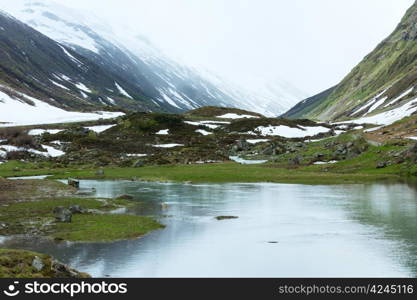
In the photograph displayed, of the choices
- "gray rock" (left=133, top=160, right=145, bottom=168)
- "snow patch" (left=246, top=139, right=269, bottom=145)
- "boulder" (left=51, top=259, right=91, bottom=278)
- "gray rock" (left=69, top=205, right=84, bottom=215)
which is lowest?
"boulder" (left=51, top=259, right=91, bottom=278)

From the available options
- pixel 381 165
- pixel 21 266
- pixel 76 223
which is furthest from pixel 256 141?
pixel 21 266

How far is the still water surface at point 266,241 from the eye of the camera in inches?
1344

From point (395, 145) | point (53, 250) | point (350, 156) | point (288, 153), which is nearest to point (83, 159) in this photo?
point (288, 153)

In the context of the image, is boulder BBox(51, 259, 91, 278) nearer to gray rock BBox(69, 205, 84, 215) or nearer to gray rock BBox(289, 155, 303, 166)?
gray rock BBox(69, 205, 84, 215)

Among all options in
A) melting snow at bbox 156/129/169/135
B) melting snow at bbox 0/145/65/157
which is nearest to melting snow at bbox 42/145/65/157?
melting snow at bbox 0/145/65/157

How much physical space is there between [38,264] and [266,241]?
64.6 ft

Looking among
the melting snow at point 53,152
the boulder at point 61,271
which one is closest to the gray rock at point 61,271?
the boulder at point 61,271

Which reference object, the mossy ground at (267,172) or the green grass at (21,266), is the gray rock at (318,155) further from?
the green grass at (21,266)

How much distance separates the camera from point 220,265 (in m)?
35.0

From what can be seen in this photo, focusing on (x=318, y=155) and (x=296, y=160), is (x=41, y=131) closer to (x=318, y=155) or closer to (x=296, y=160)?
(x=296, y=160)

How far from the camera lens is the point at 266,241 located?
140ft

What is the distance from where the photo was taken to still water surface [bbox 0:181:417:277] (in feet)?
112

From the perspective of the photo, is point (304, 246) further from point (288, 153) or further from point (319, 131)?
point (319, 131)

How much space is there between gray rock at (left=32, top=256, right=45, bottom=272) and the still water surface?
18.0 ft
